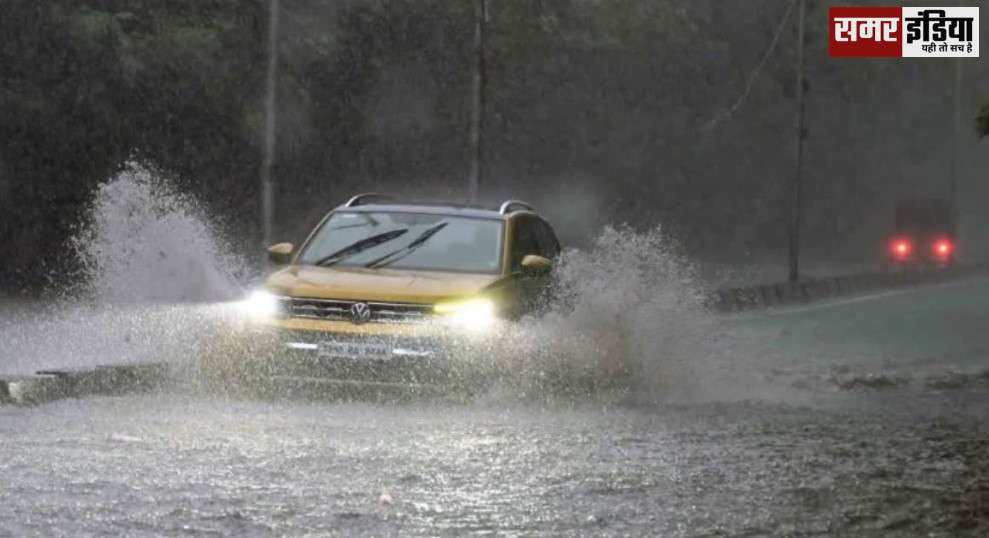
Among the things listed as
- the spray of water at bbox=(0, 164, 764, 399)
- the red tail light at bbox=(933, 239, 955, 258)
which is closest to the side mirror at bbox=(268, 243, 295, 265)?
the spray of water at bbox=(0, 164, 764, 399)

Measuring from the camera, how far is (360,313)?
17.0 meters

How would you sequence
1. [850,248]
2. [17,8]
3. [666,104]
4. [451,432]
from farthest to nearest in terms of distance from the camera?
[850,248] < [666,104] < [17,8] < [451,432]

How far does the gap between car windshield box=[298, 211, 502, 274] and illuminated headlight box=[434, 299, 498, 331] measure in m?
1.01

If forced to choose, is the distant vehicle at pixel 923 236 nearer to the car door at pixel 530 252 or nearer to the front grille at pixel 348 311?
the car door at pixel 530 252

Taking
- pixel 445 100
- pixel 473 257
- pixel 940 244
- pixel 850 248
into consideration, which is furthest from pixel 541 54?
pixel 473 257

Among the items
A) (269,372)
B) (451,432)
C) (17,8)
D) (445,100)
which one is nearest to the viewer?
(451,432)

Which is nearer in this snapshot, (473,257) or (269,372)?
(269,372)

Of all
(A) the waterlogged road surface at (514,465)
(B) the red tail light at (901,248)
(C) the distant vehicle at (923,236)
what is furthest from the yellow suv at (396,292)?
(B) the red tail light at (901,248)

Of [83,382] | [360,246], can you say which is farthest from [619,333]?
[83,382]

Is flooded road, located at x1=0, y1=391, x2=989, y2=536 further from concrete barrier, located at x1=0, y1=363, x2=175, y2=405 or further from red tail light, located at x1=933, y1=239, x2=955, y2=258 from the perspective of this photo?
red tail light, located at x1=933, y1=239, x2=955, y2=258

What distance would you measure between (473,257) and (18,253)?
20.4 metres

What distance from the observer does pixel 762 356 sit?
24.7 m

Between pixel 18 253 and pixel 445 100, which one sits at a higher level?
pixel 445 100

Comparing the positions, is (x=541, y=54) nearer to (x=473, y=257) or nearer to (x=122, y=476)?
(x=473, y=257)
